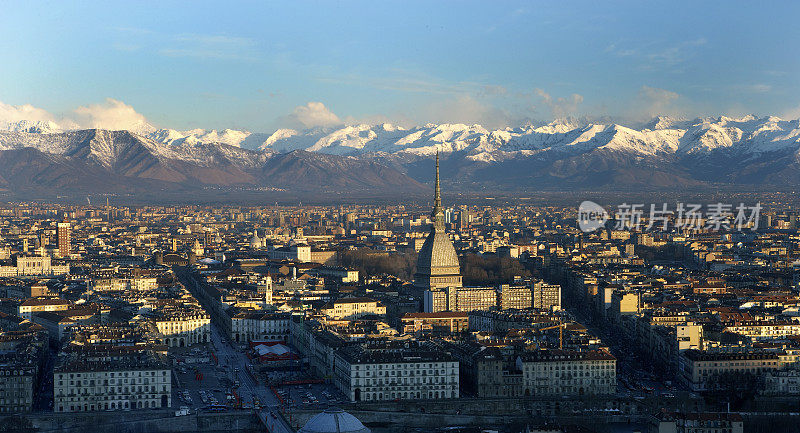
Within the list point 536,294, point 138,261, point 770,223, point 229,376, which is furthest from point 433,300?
point 770,223

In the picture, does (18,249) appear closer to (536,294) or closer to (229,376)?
(536,294)

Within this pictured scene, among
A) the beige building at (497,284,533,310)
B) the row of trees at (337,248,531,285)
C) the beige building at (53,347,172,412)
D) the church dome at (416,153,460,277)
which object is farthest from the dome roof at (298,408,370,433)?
the row of trees at (337,248,531,285)

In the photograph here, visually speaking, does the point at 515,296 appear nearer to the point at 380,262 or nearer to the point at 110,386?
the point at 380,262

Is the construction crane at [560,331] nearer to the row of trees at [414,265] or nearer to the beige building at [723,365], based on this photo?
the beige building at [723,365]

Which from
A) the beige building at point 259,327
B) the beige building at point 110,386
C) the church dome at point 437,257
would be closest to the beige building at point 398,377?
the beige building at point 110,386

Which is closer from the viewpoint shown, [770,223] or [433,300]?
[433,300]

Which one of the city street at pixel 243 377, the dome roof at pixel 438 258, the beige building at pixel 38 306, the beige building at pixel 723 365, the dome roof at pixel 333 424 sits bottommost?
the city street at pixel 243 377
